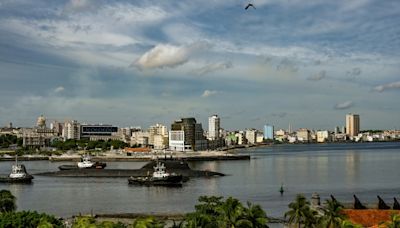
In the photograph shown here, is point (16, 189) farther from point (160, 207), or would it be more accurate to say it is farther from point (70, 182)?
point (160, 207)

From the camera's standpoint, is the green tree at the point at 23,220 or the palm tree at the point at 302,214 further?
the palm tree at the point at 302,214

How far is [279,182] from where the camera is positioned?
82688 mm

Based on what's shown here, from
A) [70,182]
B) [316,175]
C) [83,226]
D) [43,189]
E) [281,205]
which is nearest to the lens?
[83,226]

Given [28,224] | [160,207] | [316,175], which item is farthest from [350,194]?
[28,224]

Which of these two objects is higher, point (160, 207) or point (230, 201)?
point (230, 201)

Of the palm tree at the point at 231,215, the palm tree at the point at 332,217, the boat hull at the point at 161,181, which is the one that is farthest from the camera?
the boat hull at the point at 161,181

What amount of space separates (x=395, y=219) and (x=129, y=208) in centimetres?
3511

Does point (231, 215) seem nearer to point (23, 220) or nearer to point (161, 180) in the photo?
point (23, 220)

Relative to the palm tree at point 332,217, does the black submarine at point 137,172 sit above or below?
below

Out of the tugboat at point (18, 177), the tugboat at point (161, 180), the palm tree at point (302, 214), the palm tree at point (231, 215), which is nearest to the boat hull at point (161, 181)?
the tugboat at point (161, 180)

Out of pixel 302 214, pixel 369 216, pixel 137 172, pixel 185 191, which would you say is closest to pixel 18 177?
pixel 137 172

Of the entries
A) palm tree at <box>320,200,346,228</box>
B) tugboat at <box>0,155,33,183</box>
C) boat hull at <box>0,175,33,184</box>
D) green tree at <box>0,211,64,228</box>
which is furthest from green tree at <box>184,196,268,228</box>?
tugboat at <box>0,155,33,183</box>

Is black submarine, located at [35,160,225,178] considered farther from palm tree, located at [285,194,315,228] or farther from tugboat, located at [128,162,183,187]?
palm tree, located at [285,194,315,228]

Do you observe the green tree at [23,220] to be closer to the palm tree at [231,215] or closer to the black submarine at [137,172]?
the palm tree at [231,215]
